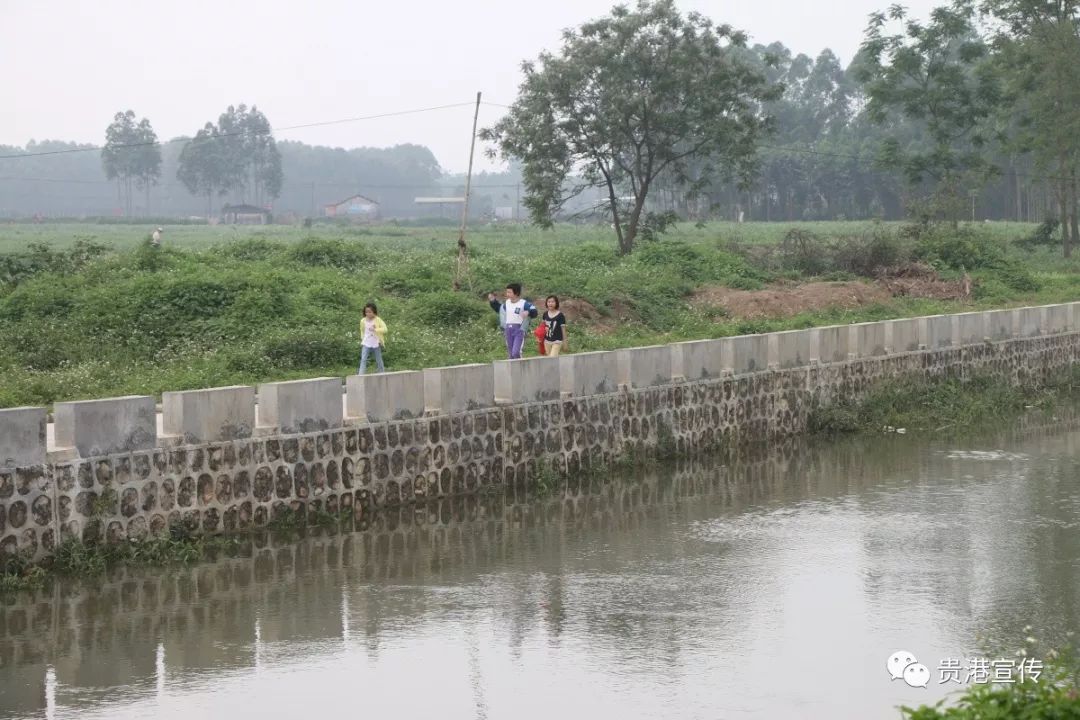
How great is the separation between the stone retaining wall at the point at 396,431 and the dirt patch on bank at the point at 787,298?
638cm

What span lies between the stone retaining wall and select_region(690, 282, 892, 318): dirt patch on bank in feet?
20.9

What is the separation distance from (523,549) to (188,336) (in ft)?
31.3

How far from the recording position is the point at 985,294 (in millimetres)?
33844

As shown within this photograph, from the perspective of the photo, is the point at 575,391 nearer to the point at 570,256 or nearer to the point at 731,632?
the point at 731,632

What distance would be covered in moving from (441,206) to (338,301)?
4464 inches

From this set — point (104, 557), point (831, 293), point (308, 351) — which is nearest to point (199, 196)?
point (831, 293)

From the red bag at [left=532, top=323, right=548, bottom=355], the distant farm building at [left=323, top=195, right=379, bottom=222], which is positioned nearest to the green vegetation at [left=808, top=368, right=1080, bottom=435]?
the red bag at [left=532, top=323, right=548, bottom=355]

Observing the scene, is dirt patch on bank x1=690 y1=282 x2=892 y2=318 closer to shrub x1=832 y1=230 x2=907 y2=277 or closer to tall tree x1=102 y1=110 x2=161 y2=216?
shrub x1=832 y1=230 x2=907 y2=277

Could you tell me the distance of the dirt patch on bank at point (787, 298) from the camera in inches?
1125

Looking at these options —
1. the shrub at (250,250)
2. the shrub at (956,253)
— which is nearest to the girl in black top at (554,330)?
the shrub at (250,250)

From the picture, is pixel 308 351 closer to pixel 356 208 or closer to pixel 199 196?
pixel 356 208

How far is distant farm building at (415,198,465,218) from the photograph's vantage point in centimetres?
12719

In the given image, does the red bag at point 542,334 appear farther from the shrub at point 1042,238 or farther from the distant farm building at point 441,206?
the distant farm building at point 441,206

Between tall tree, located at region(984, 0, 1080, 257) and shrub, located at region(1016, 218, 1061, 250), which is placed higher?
tall tree, located at region(984, 0, 1080, 257)
